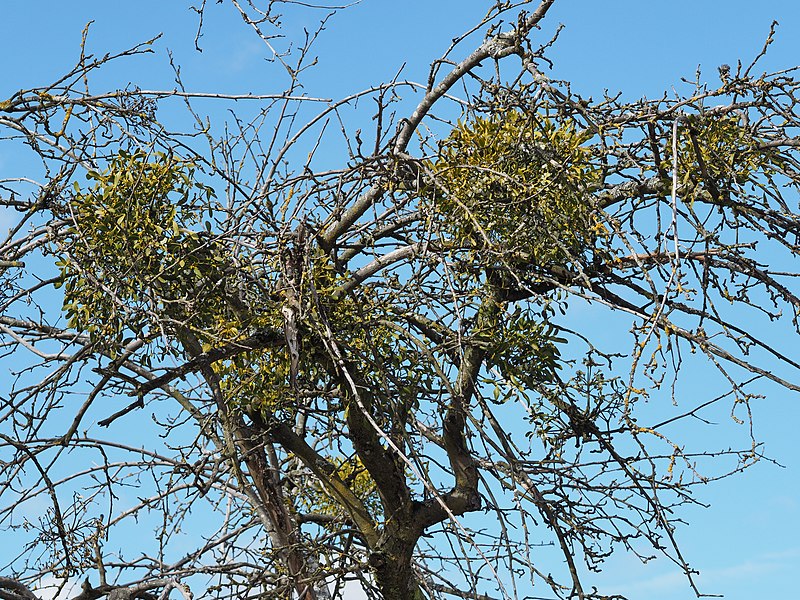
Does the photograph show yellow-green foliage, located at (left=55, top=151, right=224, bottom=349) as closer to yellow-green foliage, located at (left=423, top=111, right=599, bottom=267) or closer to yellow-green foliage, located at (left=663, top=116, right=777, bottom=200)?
yellow-green foliage, located at (left=423, top=111, right=599, bottom=267)

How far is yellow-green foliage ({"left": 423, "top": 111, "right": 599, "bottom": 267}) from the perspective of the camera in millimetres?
2693

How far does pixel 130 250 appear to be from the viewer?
2.72 meters

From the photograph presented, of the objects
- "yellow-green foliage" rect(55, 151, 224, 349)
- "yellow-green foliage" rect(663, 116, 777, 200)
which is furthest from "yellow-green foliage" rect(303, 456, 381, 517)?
"yellow-green foliage" rect(663, 116, 777, 200)

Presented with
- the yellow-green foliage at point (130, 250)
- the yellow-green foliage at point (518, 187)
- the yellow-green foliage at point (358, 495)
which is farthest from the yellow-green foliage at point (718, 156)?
the yellow-green foliage at point (358, 495)

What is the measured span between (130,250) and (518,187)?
1.10 meters

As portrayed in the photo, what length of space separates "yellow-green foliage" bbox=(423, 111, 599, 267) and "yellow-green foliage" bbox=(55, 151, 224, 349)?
73cm

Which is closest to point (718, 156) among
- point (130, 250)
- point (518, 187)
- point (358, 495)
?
point (518, 187)

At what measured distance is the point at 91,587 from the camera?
377cm

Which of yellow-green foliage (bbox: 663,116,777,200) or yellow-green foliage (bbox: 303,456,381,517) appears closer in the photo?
yellow-green foliage (bbox: 663,116,777,200)

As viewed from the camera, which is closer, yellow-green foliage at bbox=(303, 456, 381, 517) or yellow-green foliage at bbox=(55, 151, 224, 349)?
yellow-green foliage at bbox=(55, 151, 224, 349)

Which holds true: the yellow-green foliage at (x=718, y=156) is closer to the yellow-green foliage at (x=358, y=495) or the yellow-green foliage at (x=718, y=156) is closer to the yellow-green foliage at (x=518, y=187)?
the yellow-green foliage at (x=518, y=187)

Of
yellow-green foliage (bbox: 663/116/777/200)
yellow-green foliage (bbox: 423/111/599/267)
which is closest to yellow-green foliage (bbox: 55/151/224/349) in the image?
yellow-green foliage (bbox: 423/111/599/267)

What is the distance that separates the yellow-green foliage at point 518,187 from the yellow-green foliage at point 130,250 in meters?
0.73

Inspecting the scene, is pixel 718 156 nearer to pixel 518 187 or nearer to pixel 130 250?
pixel 518 187
